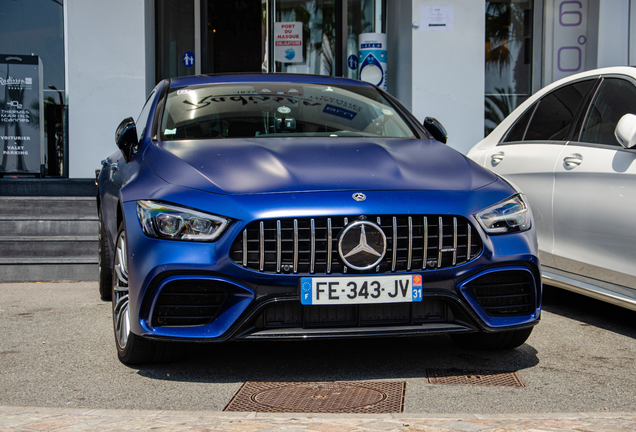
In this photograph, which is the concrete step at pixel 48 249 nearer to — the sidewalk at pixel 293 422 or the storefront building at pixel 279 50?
the storefront building at pixel 279 50

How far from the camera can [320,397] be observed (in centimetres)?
293

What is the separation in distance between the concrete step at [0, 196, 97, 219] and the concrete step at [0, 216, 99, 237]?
437 millimetres

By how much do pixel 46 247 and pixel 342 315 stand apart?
4074mm

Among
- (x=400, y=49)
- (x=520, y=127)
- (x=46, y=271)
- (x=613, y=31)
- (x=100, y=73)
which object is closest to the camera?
(x=520, y=127)

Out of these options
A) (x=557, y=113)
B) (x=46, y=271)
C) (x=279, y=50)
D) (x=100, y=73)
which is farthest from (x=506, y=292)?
(x=279, y=50)

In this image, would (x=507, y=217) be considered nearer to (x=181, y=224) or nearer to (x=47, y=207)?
(x=181, y=224)

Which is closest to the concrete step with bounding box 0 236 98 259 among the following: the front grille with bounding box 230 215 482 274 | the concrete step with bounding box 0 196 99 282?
the concrete step with bounding box 0 196 99 282

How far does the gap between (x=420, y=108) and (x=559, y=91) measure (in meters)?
4.78

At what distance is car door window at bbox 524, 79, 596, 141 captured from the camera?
460cm

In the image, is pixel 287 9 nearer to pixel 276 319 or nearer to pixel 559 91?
pixel 559 91

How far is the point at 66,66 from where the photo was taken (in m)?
9.40

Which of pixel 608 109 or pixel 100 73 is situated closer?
pixel 608 109

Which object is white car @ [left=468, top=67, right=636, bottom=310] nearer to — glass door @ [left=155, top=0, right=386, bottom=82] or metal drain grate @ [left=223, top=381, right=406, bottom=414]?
metal drain grate @ [left=223, top=381, right=406, bottom=414]

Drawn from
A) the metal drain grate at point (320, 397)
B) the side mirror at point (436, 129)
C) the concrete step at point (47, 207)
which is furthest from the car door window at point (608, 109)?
the concrete step at point (47, 207)
